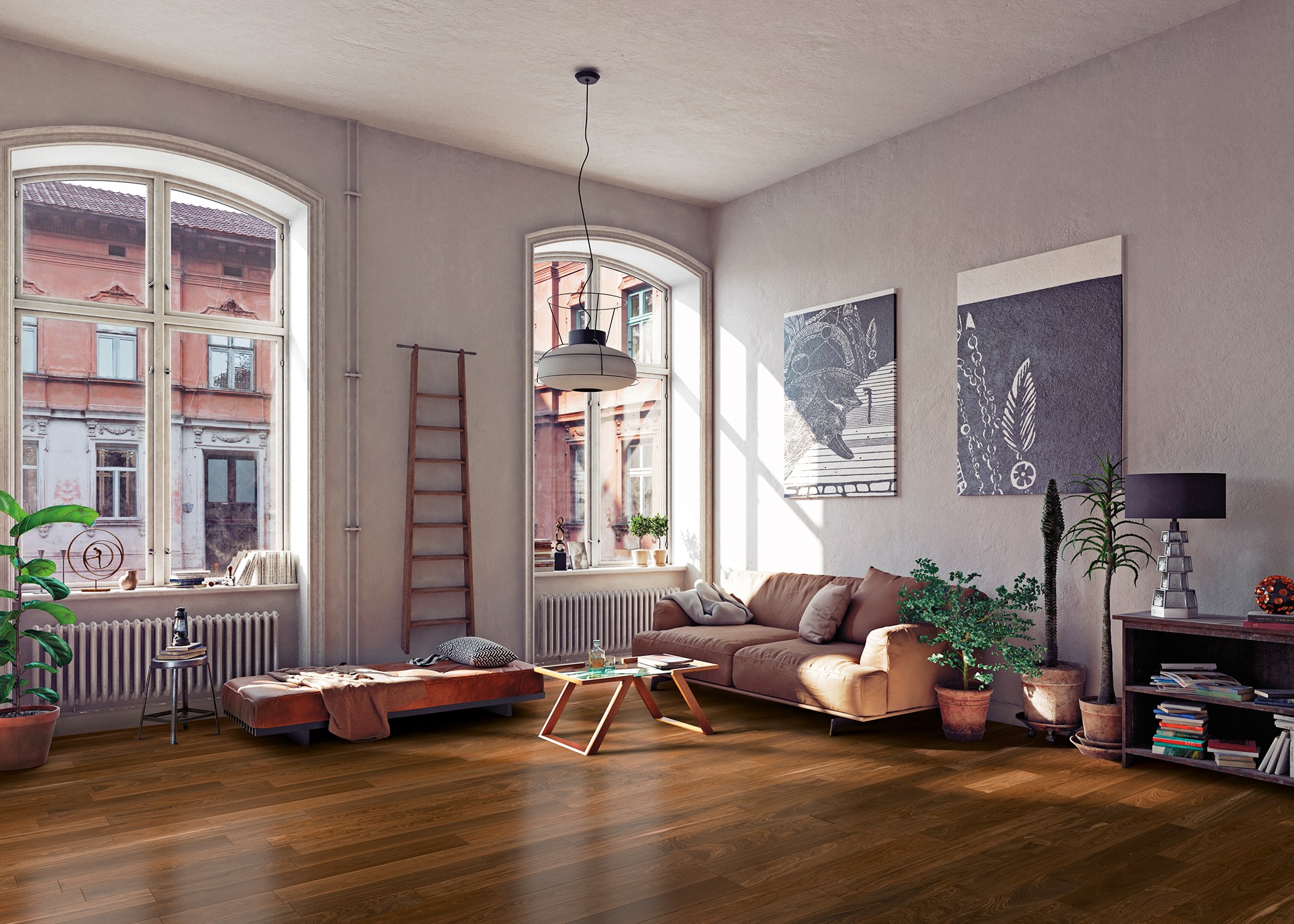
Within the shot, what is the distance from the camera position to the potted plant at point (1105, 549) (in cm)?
498

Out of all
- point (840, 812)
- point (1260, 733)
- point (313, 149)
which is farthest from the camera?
point (313, 149)

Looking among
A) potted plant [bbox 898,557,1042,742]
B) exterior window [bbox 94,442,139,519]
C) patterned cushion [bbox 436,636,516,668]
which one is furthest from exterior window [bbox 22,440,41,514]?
potted plant [bbox 898,557,1042,742]

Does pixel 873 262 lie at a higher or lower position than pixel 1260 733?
higher

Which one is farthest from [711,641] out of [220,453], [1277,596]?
[220,453]

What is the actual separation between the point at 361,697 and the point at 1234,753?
14.8 ft

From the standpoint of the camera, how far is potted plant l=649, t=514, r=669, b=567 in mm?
8180

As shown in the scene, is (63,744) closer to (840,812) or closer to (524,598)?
(524,598)

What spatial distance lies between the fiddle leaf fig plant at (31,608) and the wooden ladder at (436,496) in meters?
2.02

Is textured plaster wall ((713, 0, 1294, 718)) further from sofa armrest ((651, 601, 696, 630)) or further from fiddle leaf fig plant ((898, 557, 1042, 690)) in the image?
sofa armrest ((651, 601, 696, 630))

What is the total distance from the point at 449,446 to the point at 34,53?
342 cm

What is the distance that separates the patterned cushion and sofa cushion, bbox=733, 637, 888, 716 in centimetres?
150

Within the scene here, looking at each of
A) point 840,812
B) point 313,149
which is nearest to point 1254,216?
point 840,812

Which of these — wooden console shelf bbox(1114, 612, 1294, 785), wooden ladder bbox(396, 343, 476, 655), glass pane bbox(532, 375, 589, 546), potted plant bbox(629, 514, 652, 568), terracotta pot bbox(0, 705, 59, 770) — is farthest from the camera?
potted plant bbox(629, 514, 652, 568)

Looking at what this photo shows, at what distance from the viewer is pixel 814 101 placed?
6172 mm
